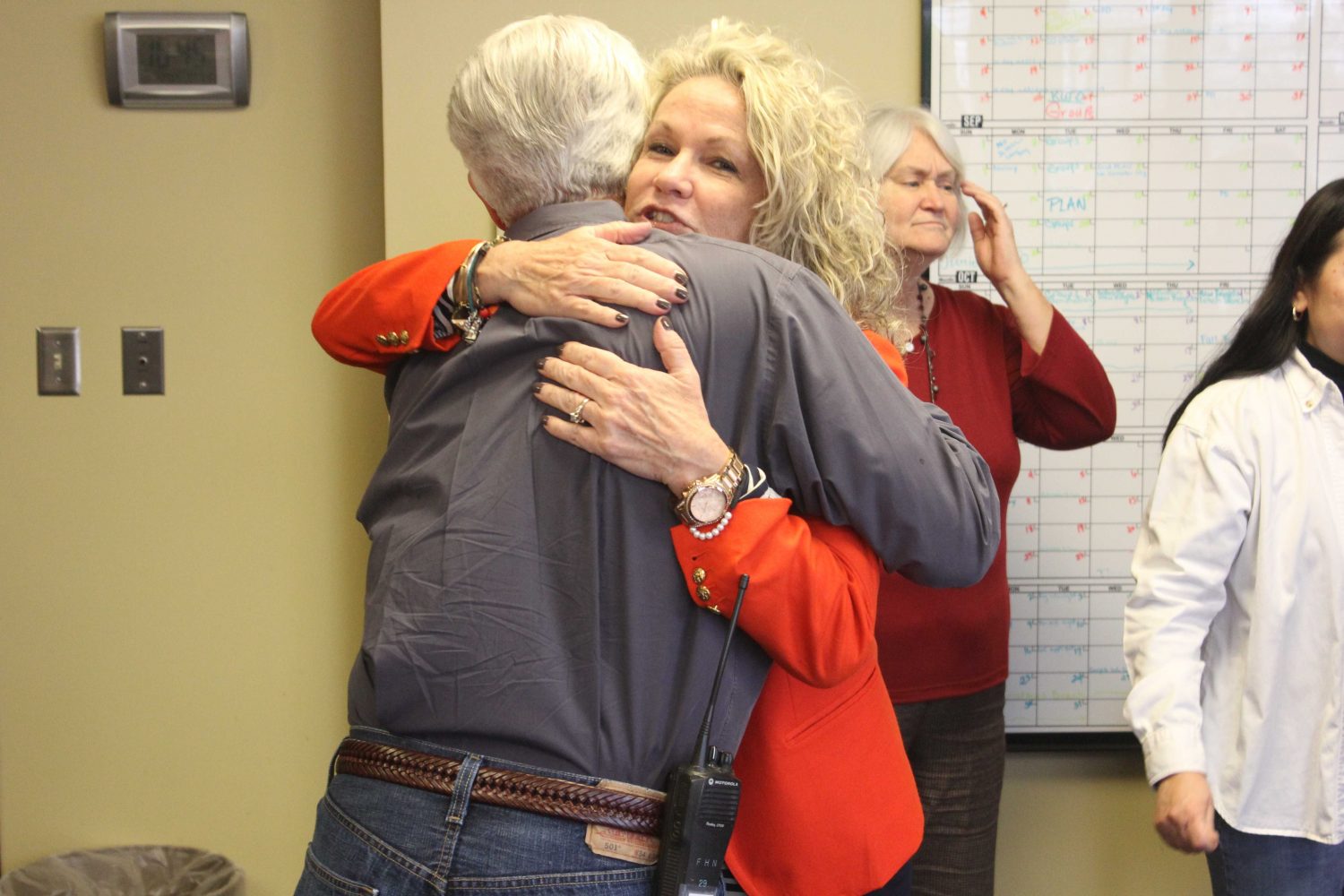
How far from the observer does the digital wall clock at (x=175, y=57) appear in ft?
7.32

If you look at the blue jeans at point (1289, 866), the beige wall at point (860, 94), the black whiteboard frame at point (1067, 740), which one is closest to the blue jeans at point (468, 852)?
the blue jeans at point (1289, 866)

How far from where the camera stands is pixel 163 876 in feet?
7.54

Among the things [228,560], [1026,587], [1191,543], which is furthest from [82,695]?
[1191,543]

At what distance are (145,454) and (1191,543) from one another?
76.4 inches

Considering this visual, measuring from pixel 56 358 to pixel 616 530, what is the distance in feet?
5.96

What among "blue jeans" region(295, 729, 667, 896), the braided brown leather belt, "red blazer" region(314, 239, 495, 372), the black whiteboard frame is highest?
"red blazer" region(314, 239, 495, 372)

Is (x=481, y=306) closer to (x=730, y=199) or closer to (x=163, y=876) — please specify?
(x=730, y=199)

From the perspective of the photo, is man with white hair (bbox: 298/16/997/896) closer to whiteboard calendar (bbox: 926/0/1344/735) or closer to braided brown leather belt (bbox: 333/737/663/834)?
braided brown leather belt (bbox: 333/737/663/834)

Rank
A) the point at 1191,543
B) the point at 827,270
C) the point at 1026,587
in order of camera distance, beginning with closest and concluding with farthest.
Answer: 1. the point at 827,270
2. the point at 1191,543
3. the point at 1026,587

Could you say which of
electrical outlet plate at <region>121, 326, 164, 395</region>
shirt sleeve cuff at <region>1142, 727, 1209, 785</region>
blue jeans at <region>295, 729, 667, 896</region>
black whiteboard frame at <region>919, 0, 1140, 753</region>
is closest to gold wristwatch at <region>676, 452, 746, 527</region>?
blue jeans at <region>295, 729, 667, 896</region>

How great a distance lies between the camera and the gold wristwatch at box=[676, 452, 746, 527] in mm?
920

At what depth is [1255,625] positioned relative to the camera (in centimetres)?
146

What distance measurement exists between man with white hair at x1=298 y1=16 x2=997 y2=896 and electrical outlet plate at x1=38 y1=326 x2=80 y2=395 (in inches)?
63.4

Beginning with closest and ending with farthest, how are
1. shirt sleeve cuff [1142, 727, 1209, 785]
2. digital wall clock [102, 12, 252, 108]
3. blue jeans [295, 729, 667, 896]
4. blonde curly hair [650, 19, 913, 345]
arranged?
blue jeans [295, 729, 667, 896]
blonde curly hair [650, 19, 913, 345]
shirt sleeve cuff [1142, 727, 1209, 785]
digital wall clock [102, 12, 252, 108]
